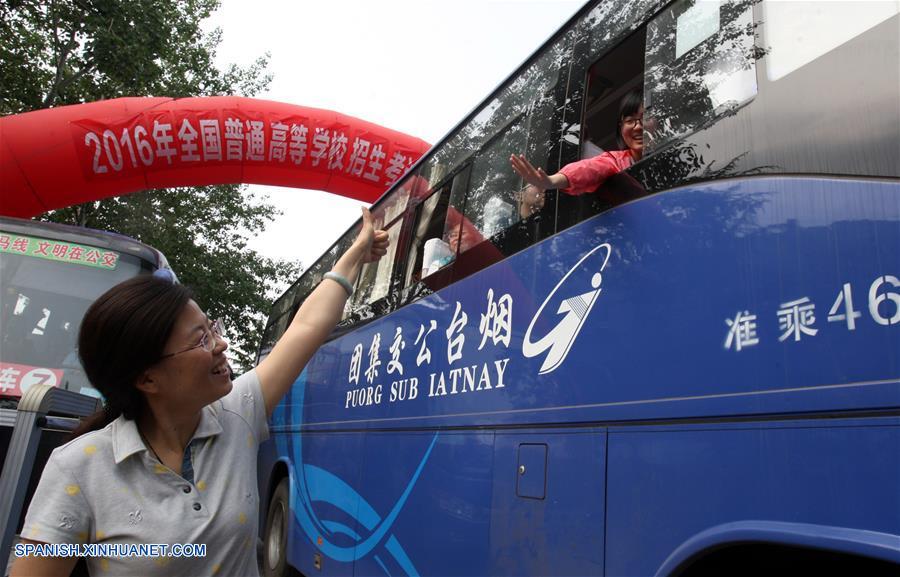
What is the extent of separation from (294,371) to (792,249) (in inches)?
51.1

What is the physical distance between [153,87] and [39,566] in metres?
13.5

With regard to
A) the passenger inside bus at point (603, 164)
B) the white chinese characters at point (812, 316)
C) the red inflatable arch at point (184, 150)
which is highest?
the red inflatable arch at point (184, 150)

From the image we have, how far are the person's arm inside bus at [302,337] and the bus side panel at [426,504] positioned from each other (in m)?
1.27

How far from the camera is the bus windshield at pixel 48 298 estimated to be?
5.49m

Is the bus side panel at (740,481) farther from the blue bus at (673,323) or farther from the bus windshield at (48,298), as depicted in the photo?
the bus windshield at (48,298)

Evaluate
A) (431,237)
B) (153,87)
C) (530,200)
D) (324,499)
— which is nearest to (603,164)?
(530,200)

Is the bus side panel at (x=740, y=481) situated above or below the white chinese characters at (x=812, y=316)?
below

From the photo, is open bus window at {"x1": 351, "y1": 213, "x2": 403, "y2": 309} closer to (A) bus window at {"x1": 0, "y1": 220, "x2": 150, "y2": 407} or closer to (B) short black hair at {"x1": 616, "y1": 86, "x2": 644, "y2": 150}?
(B) short black hair at {"x1": 616, "y1": 86, "x2": 644, "y2": 150}

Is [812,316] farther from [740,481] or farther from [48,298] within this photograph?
[48,298]

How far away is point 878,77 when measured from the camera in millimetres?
1584

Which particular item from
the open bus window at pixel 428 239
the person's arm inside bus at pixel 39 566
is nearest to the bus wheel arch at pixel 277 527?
the open bus window at pixel 428 239

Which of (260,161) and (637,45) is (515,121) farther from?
(260,161)

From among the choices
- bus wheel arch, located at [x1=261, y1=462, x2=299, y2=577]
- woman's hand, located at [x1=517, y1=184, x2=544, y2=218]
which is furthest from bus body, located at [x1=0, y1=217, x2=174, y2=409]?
woman's hand, located at [x1=517, y1=184, x2=544, y2=218]

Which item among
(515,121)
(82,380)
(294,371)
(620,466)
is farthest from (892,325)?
(82,380)
